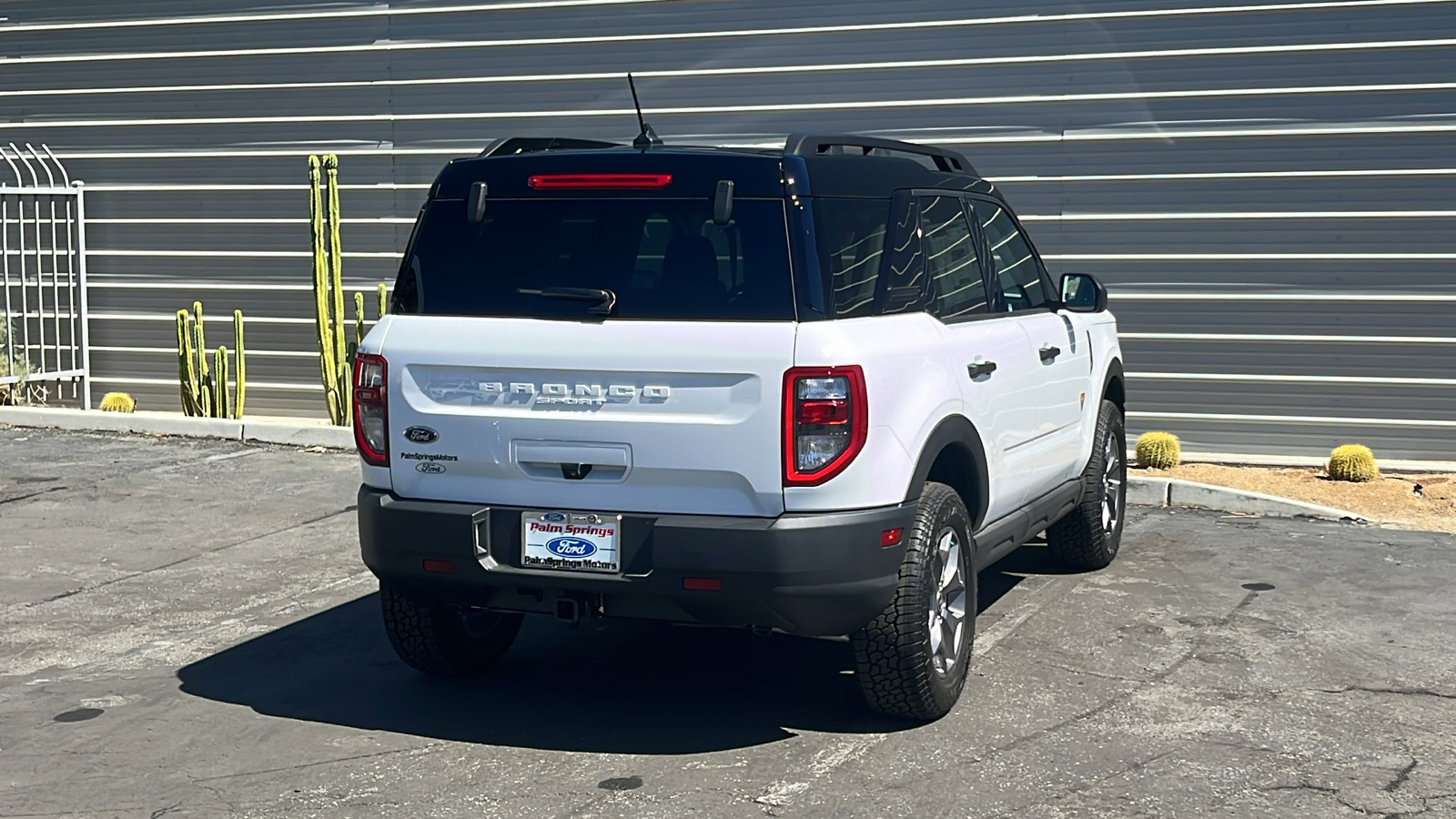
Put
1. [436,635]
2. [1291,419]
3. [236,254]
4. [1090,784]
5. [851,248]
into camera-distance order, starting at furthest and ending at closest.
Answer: [236,254]
[1291,419]
[436,635]
[851,248]
[1090,784]

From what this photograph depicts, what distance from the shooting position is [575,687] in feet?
20.1

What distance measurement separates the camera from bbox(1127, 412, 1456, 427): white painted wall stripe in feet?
37.2

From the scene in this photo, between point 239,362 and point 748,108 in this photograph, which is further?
point 239,362

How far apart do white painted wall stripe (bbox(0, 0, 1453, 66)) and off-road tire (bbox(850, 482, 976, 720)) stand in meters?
7.03

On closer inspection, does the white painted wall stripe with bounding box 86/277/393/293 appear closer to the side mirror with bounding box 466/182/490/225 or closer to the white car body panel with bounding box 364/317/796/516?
the side mirror with bounding box 466/182/490/225

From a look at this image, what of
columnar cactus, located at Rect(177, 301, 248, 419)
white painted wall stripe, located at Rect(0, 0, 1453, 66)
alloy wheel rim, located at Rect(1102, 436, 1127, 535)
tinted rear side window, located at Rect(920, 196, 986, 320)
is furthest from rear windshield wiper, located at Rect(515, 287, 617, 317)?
columnar cactus, located at Rect(177, 301, 248, 419)

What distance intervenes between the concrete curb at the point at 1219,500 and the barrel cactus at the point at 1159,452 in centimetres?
77

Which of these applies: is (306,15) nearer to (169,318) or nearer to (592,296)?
(169,318)

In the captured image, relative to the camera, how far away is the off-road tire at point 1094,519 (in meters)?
7.88

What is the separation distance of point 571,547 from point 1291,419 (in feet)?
25.3

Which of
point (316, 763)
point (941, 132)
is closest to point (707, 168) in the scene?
point (316, 763)

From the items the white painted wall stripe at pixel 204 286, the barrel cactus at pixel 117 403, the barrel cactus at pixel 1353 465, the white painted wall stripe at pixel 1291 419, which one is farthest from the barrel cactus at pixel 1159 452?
the barrel cactus at pixel 117 403

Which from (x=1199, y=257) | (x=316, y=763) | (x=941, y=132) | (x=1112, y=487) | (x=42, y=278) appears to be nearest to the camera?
(x=316, y=763)

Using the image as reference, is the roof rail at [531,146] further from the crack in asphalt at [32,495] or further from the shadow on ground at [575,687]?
the crack in asphalt at [32,495]
